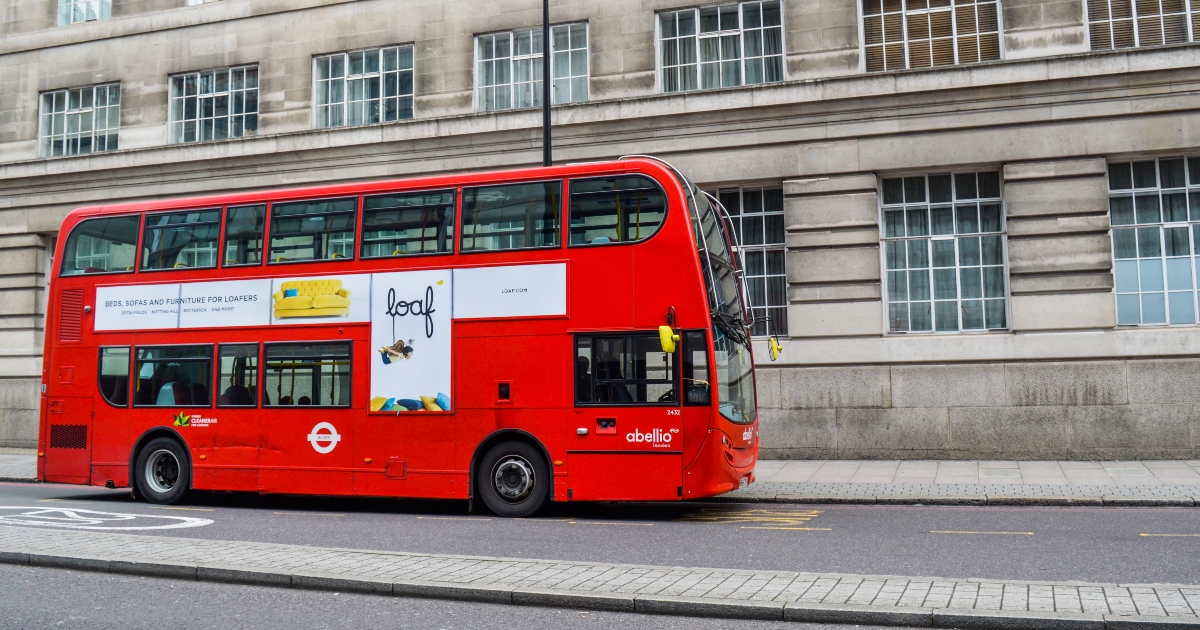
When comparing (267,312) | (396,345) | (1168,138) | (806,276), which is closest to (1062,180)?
(1168,138)

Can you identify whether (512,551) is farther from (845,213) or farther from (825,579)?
(845,213)

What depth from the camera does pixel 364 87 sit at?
21203 mm

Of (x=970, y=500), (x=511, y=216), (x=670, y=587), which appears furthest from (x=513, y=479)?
(x=970, y=500)

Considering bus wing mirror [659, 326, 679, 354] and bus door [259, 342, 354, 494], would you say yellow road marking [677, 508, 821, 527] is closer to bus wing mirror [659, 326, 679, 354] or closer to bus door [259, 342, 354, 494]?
bus wing mirror [659, 326, 679, 354]

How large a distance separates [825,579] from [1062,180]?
40.4 feet

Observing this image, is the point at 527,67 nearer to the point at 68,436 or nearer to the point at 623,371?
the point at 623,371

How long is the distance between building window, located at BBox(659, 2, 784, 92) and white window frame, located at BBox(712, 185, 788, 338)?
209 cm

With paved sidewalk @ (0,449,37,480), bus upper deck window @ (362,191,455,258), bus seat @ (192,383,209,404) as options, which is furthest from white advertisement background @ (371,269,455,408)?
paved sidewalk @ (0,449,37,480)

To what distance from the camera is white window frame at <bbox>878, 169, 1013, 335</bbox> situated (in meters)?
17.3

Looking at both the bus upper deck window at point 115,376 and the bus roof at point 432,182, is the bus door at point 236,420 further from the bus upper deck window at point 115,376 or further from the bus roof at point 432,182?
the bus roof at point 432,182

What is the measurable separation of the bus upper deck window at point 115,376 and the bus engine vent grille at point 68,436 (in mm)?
599

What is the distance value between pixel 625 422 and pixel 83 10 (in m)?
19.6

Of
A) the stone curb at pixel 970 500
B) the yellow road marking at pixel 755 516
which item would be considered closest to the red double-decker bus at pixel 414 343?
the yellow road marking at pixel 755 516

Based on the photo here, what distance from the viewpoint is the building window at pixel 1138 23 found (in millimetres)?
16641
